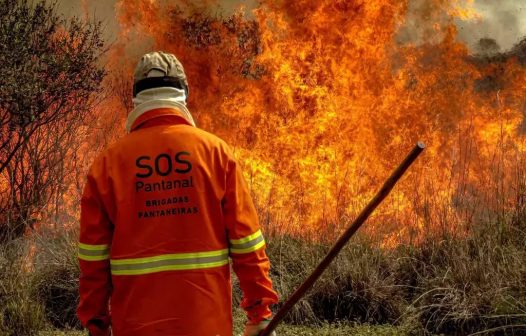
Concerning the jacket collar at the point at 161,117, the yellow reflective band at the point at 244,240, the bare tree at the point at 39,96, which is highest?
the bare tree at the point at 39,96

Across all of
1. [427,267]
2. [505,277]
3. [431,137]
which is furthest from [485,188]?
[431,137]

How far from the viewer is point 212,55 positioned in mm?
18734

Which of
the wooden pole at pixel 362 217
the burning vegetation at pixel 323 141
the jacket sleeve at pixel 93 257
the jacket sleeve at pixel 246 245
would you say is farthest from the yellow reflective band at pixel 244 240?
the burning vegetation at pixel 323 141

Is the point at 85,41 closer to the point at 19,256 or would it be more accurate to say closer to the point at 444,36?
the point at 19,256

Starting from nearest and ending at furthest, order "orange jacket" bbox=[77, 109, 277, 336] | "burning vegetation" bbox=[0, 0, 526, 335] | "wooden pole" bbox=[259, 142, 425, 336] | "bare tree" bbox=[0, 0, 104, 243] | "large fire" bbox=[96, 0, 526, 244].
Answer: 1. "wooden pole" bbox=[259, 142, 425, 336]
2. "orange jacket" bbox=[77, 109, 277, 336]
3. "burning vegetation" bbox=[0, 0, 526, 335]
4. "bare tree" bbox=[0, 0, 104, 243]
5. "large fire" bbox=[96, 0, 526, 244]

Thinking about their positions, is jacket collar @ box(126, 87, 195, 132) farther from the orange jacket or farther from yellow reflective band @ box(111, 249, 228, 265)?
yellow reflective band @ box(111, 249, 228, 265)

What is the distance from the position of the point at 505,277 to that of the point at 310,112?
12.8 meters

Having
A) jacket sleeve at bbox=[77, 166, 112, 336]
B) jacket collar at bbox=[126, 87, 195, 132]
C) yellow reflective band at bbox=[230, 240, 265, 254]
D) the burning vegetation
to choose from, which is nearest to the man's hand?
yellow reflective band at bbox=[230, 240, 265, 254]

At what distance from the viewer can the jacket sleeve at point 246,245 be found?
273 cm

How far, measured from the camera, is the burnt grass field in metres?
5.11

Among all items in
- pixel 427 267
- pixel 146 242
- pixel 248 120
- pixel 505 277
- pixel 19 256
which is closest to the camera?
pixel 146 242

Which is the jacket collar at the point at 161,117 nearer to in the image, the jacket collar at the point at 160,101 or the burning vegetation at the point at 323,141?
the jacket collar at the point at 160,101

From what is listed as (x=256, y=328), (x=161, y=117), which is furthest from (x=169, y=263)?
(x=161, y=117)

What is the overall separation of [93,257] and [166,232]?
0.34m
